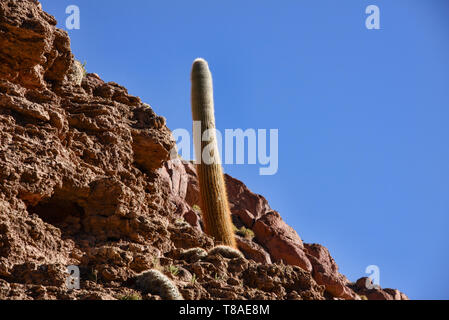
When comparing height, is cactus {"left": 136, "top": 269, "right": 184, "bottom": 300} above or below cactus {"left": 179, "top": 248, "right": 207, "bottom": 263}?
below

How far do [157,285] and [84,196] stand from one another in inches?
71.8

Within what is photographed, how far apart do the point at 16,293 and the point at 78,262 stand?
56.1 inches

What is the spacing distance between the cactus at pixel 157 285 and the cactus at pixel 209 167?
5.55 metres

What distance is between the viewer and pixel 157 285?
4969 millimetres

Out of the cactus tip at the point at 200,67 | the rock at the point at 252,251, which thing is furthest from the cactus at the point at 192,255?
the rock at the point at 252,251

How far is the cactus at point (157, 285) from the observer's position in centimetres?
479

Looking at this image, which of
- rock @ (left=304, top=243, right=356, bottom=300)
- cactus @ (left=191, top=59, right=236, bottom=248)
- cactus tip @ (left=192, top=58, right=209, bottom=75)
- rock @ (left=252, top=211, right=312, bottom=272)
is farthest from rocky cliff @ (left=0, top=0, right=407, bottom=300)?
rock @ (left=304, top=243, right=356, bottom=300)

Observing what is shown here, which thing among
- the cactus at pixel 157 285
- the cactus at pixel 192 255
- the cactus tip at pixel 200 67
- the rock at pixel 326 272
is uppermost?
the cactus tip at pixel 200 67

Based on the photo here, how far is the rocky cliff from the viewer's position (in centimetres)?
507

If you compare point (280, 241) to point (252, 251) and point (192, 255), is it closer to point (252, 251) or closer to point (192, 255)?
point (252, 251)

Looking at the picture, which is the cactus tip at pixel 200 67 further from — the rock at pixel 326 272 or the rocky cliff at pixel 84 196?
the rock at pixel 326 272

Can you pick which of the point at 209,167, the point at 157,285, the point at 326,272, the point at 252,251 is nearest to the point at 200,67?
the point at 209,167

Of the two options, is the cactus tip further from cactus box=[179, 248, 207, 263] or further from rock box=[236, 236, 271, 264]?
cactus box=[179, 248, 207, 263]

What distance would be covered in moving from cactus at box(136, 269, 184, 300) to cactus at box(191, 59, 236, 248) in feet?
18.2
